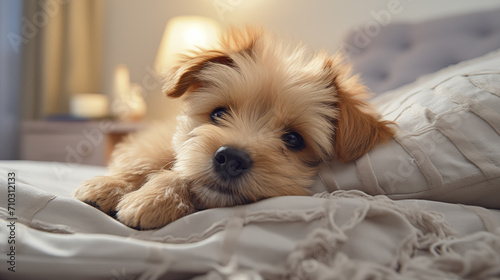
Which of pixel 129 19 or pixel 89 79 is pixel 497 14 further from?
pixel 89 79

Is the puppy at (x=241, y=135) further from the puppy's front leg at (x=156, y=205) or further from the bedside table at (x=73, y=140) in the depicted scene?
the bedside table at (x=73, y=140)

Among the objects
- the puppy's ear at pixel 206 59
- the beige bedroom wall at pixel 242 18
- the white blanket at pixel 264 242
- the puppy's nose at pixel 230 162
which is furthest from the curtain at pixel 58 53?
the puppy's nose at pixel 230 162

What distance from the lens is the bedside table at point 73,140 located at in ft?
11.8

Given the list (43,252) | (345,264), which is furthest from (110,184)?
(345,264)

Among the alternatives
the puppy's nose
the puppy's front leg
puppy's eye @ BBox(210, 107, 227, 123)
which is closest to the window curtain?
puppy's eye @ BBox(210, 107, 227, 123)

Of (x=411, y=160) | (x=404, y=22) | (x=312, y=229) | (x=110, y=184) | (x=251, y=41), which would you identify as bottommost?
(x=110, y=184)

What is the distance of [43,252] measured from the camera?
2.66ft

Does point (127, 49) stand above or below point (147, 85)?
above

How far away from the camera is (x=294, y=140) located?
1396mm

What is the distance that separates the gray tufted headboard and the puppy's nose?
6.77ft

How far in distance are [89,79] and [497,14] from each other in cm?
446

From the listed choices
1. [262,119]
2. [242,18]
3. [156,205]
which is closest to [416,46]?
[242,18]

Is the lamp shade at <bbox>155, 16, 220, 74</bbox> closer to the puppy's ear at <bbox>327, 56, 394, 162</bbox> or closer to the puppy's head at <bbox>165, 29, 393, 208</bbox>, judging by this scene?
the puppy's head at <bbox>165, 29, 393, 208</bbox>

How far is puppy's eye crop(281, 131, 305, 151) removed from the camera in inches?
54.8
